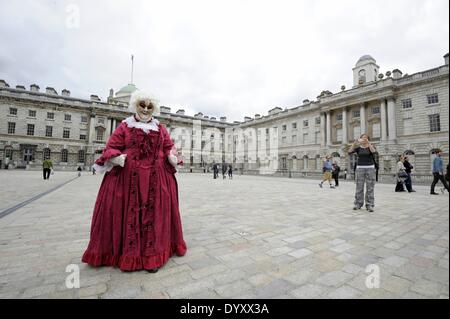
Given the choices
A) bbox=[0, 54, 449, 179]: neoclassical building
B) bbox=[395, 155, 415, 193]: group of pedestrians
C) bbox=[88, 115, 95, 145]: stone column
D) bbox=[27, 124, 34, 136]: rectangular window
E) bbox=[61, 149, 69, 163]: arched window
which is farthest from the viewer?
bbox=[88, 115, 95, 145]: stone column

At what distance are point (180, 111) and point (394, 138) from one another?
135 feet

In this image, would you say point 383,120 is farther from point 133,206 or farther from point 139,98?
point 133,206

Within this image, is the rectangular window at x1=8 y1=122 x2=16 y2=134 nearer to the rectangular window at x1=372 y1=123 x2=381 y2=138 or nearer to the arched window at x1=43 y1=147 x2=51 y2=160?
the arched window at x1=43 y1=147 x2=51 y2=160

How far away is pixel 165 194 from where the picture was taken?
7.52ft

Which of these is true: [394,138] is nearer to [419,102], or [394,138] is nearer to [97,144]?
[419,102]

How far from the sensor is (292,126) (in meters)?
37.7

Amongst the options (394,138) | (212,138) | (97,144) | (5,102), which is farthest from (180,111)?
(394,138)

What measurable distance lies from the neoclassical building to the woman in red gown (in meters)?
24.2

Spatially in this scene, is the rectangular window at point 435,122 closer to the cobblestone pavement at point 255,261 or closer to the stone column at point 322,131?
the stone column at point 322,131

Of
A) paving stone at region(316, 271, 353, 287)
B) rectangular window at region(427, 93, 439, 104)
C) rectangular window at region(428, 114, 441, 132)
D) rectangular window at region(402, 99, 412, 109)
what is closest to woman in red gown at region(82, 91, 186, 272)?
paving stone at region(316, 271, 353, 287)

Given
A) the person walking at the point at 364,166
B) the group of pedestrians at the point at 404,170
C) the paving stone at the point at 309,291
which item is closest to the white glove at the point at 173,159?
the paving stone at the point at 309,291

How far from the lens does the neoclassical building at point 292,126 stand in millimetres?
23094

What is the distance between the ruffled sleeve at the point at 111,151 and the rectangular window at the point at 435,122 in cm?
3024

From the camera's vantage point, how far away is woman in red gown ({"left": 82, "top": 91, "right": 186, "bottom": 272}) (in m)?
2.12
